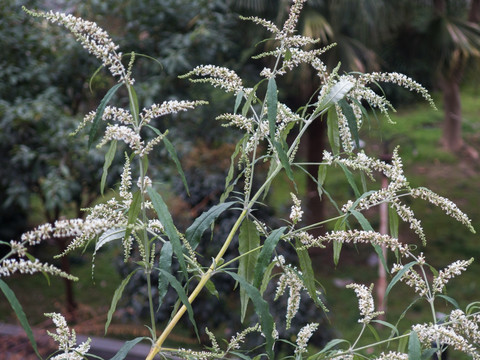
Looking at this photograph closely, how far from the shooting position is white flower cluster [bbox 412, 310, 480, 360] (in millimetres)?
1006

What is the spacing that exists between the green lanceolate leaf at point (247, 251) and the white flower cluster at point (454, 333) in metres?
0.34

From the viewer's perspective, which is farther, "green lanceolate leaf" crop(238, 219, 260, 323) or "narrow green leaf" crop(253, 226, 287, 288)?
"green lanceolate leaf" crop(238, 219, 260, 323)

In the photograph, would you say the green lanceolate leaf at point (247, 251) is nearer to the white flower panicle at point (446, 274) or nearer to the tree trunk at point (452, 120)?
the white flower panicle at point (446, 274)

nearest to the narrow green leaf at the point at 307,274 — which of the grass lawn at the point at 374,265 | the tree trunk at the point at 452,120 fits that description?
the grass lawn at the point at 374,265

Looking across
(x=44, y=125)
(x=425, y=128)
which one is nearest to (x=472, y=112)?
(x=425, y=128)

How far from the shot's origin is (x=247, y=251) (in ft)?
4.00

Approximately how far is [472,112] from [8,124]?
855cm

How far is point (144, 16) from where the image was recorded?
4949 mm

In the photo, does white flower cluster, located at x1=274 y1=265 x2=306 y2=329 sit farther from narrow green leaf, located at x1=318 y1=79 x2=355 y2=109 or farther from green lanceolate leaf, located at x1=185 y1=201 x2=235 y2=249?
narrow green leaf, located at x1=318 y1=79 x2=355 y2=109

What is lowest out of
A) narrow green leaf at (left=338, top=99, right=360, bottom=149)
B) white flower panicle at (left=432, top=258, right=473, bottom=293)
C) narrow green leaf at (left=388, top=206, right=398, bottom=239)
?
white flower panicle at (left=432, top=258, right=473, bottom=293)

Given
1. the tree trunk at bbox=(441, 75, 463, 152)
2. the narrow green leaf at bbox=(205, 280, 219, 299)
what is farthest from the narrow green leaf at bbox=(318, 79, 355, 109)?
the tree trunk at bbox=(441, 75, 463, 152)

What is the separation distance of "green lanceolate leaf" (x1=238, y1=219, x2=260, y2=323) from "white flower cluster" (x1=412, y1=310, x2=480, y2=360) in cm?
34

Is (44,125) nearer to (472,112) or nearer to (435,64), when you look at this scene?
(435,64)

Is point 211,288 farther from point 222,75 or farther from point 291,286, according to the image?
point 222,75
